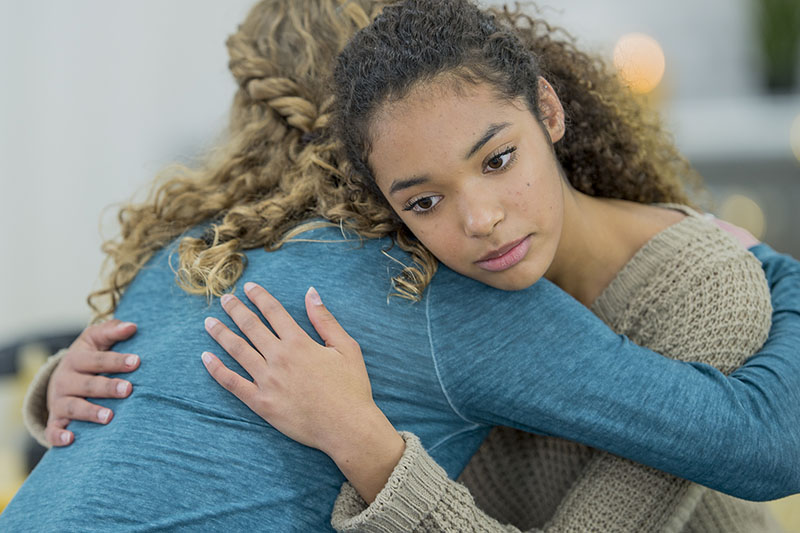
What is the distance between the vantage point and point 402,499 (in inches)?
33.0

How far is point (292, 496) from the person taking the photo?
860 millimetres

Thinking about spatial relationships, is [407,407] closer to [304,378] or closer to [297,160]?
[304,378]

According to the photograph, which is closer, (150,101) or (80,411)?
(80,411)

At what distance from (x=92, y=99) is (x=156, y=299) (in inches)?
104

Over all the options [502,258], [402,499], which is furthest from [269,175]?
[402,499]

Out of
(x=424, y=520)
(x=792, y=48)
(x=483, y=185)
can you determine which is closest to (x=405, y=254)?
(x=483, y=185)

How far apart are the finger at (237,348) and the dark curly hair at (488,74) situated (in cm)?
24

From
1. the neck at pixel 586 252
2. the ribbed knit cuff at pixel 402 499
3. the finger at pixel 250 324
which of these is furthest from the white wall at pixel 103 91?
the ribbed knit cuff at pixel 402 499

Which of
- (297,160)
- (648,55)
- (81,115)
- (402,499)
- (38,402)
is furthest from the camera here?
(81,115)

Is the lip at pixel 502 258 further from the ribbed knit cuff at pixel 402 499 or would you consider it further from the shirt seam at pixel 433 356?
the ribbed knit cuff at pixel 402 499

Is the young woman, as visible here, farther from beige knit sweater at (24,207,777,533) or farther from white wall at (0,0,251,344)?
white wall at (0,0,251,344)

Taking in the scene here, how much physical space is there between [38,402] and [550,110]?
84 cm

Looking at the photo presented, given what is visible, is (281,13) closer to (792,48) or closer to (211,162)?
(211,162)

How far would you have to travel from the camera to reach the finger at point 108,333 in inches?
39.3
